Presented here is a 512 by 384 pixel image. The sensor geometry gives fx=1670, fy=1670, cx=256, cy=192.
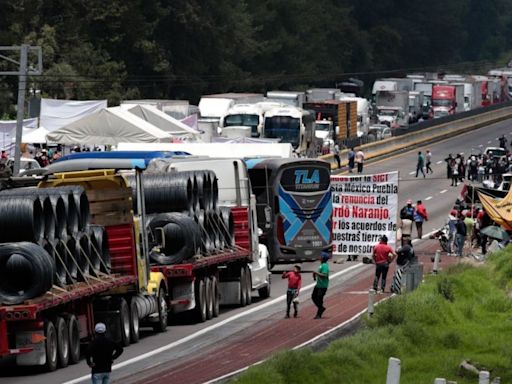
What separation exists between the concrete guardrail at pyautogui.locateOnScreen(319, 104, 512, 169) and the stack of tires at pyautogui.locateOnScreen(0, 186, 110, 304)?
51.9 meters

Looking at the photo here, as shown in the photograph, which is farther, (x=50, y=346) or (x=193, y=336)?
(x=193, y=336)

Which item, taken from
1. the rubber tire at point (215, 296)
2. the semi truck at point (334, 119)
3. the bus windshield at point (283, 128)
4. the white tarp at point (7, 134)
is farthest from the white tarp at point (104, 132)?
the semi truck at point (334, 119)

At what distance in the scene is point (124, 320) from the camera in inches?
1175

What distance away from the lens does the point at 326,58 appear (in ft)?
499

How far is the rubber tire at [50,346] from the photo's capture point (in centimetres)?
2609

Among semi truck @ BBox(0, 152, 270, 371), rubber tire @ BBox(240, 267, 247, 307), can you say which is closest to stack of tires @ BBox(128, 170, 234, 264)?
semi truck @ BBox(0, 152, 270, 371)

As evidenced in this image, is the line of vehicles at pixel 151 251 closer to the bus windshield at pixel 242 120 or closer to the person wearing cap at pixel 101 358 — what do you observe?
the person wearing cap at pixel 101 358

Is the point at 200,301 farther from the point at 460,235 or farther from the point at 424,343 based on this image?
the point at 460,235

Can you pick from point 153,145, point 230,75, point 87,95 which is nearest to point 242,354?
point 153,145

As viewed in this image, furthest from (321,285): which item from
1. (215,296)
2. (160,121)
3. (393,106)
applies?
(393,106)

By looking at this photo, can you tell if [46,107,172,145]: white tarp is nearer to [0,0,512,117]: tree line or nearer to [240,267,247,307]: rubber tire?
[240,267,247,307]: rubber tire

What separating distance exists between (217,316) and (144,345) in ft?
18.0

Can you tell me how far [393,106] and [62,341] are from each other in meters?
90.8

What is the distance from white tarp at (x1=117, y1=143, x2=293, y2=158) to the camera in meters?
47.7
